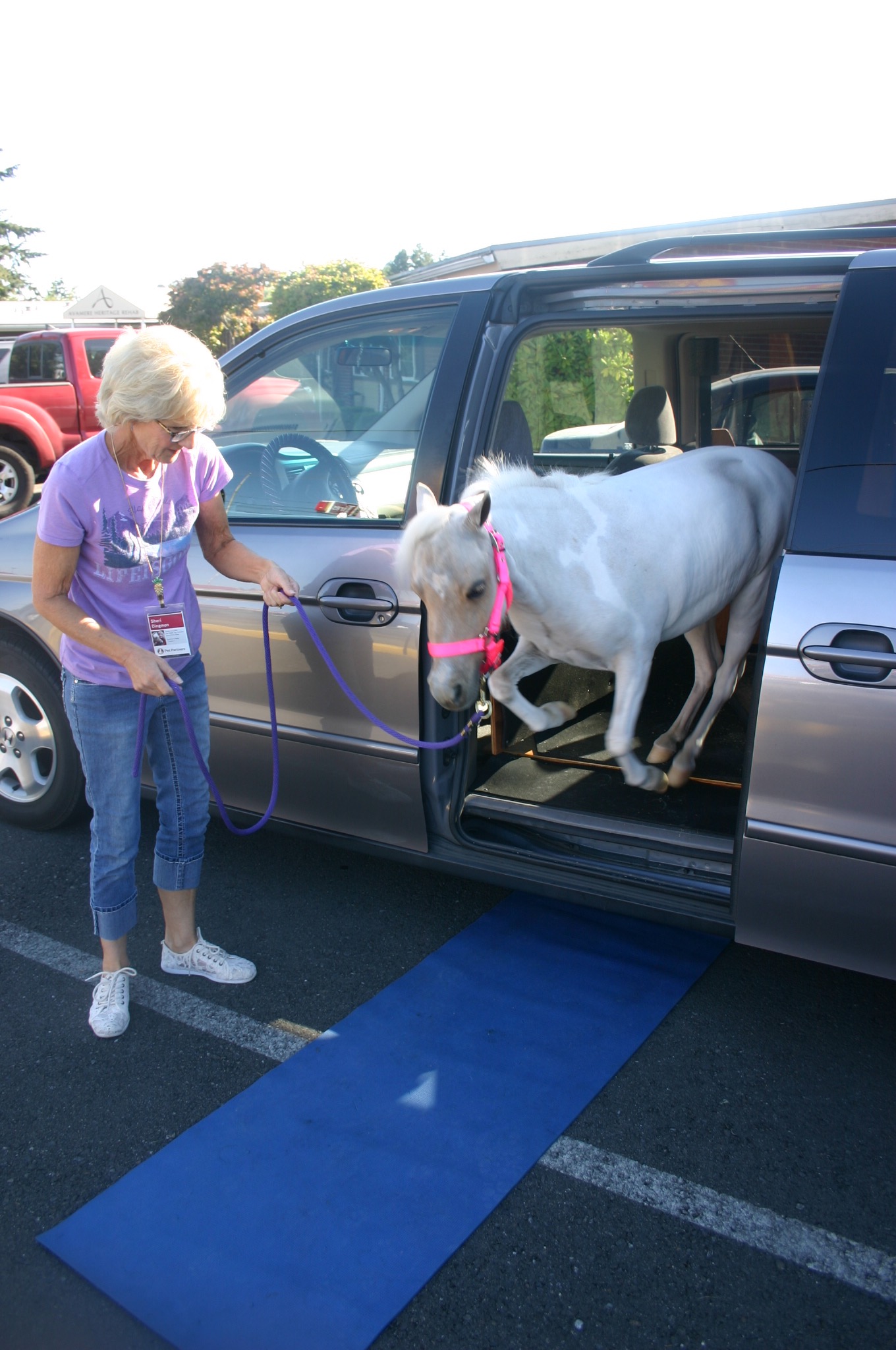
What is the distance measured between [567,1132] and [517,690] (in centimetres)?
154

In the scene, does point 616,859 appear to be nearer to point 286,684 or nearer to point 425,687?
point 425,687

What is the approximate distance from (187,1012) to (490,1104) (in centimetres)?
106

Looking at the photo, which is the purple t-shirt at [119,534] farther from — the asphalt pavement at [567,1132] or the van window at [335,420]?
the asphalt pavement at [567,1132]

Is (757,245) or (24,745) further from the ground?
(757,245)

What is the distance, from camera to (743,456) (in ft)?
11.5

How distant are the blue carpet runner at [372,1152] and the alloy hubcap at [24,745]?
190 centimetres

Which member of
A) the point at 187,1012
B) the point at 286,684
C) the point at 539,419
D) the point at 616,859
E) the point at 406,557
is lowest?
the point at 187,1012

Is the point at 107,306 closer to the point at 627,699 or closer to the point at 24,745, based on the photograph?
the point at 24,745

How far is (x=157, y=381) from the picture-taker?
229 cm

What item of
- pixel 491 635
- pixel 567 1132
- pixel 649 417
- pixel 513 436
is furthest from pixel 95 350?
pixel 567 1132

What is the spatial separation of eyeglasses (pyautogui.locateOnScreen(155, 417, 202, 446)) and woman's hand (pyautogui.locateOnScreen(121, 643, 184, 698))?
0.57 meters

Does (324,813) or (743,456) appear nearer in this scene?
(324,813)

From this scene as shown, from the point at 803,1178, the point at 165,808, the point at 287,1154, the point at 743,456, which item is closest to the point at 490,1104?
the point at 287,1154

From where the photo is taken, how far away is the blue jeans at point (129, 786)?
2.63 meters
